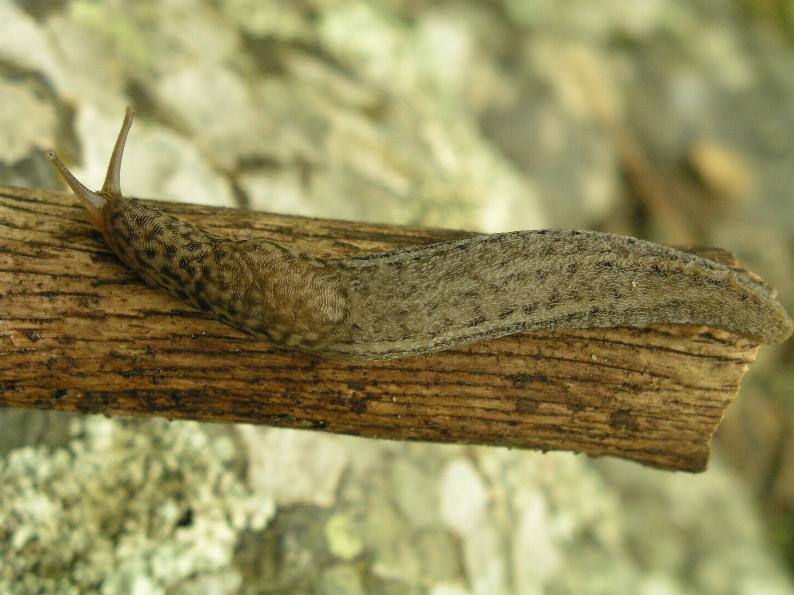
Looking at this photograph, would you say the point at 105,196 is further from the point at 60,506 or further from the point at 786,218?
the point at 786,218

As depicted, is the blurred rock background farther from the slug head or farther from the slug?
the slug

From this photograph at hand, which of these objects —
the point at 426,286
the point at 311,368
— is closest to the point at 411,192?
the point at 426,286

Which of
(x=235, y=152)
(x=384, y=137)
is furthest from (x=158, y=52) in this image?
(x=384, y=137)

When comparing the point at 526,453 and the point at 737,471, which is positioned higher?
the point at 737,471

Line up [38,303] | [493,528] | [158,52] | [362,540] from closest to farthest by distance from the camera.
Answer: [38,303] < [362,540] < [493,528] < [158,52]

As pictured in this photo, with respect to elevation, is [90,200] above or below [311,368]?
above

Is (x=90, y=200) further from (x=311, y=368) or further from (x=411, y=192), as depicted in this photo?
(x=411, y=192)

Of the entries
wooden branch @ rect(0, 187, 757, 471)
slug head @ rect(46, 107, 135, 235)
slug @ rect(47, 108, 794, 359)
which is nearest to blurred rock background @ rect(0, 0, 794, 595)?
wooden branch @ rect(0, 187, 757, 471)
